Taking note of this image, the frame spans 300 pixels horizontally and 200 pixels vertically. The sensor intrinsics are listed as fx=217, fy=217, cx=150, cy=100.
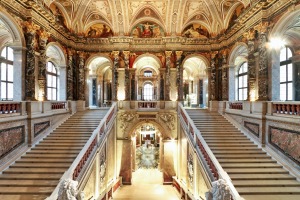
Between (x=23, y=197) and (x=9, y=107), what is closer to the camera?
(x=23, y=197)

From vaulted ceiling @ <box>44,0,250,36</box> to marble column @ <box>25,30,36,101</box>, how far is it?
173 inches

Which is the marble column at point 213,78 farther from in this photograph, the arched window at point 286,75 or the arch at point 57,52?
the arch at point 57,52

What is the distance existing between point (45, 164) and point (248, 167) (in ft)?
27.3

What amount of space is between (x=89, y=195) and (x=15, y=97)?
18.9ft

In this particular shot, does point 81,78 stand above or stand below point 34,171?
above

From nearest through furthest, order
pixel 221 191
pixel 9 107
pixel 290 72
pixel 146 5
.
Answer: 1. pixel 221 191
2. pixel 9 107
3. pixel 290 72
4. pixel 146 5

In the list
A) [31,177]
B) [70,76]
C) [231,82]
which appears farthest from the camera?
[70,76]

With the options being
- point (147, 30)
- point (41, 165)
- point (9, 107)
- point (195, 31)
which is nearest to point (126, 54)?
point (147, 30)

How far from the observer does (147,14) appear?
16.0 metres

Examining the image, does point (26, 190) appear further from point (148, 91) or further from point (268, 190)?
point (148, 91)

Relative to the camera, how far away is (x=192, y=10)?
615 inches

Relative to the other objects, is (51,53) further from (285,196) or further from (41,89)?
(285,196)

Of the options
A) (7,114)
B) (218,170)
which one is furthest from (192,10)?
(7,114)

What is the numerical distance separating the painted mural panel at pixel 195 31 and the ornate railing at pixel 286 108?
341 inches
